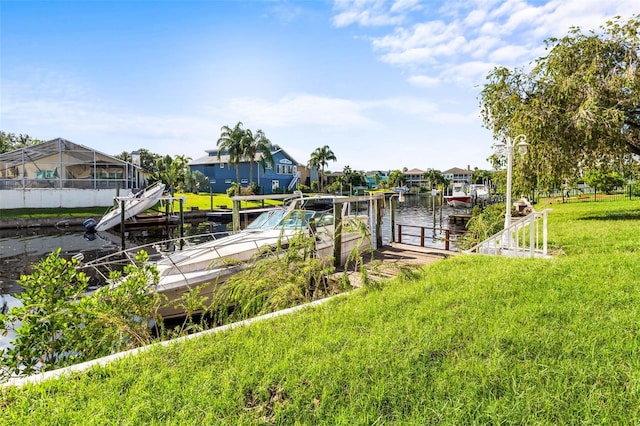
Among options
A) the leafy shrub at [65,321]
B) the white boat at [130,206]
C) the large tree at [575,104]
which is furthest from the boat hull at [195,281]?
the white boat at [130,206]

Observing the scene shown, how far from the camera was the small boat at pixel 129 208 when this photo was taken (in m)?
24.8

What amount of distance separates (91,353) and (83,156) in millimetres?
32485

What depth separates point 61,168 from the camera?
2988cm

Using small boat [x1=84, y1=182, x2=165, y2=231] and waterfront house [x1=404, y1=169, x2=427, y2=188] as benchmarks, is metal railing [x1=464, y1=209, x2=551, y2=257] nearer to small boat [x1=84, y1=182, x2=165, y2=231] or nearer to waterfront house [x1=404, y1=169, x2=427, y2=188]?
small boat [x1=84, y1=182, x2=165, y2=231]

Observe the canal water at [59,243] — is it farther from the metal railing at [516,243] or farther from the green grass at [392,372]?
the green grass at [392,372]

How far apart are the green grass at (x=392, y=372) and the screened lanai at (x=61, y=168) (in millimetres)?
31098

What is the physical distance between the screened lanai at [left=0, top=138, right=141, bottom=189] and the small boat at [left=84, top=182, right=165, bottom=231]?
4.00 metres

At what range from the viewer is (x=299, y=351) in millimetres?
3607

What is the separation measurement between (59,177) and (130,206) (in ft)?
30.3

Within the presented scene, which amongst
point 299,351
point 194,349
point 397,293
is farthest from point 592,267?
point 194,349

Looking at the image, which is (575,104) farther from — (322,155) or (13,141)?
(13,141)

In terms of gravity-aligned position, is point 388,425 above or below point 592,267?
below

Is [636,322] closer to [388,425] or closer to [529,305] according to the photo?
[529,305]

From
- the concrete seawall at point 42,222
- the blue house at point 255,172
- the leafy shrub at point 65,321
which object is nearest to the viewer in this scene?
the leafy shrub at point 65,321
